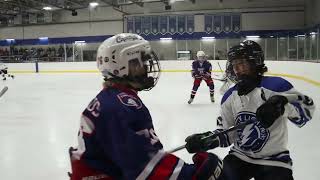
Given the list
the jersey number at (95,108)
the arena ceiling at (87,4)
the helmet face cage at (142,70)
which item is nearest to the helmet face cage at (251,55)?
the helmet face cage at (142,70)

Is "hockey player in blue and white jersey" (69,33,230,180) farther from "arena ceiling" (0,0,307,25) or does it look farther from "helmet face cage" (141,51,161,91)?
"arena ceiling" (0,0,307,25)

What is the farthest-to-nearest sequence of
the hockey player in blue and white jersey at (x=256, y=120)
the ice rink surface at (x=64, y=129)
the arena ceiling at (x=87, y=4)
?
the arena ceiling at (x=87, y=4) < the ice rink surface at (x=64, y=129) < the hockey player in blue and white jersey at (x=256, y=120)

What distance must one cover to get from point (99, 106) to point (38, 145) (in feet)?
11.1

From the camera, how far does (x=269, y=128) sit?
5.99 feet

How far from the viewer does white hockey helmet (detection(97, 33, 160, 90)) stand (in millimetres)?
1232

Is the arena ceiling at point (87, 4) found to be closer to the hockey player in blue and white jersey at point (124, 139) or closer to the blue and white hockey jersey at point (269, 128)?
the blue and white hockey jersey at point (269, 128)

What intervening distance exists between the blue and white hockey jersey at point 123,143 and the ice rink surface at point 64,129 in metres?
2.09

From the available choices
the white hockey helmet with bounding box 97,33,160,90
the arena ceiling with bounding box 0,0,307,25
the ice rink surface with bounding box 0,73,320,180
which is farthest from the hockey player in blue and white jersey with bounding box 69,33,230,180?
the arena ceiling with bounding box 0,0,307,25

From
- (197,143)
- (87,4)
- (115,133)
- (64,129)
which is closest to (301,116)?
(197,143)

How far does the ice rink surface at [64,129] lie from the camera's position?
11.1 ft

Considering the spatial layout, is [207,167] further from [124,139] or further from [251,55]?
[251,55]

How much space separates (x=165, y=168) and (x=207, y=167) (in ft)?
0.40

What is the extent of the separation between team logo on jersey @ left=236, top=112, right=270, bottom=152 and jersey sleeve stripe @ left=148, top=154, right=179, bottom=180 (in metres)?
0.83

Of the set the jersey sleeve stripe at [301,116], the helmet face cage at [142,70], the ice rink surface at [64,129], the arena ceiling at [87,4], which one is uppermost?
the arena ceiling at [87,4]
